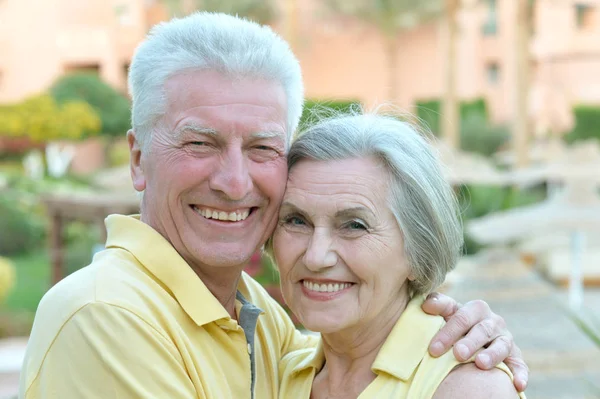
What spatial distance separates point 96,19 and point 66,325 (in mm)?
35868

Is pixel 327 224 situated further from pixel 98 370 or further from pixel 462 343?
pixel 98 370

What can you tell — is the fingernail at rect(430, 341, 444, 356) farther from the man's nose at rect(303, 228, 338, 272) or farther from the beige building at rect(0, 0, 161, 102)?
the beige building at rect(0, 0, 161, 102)

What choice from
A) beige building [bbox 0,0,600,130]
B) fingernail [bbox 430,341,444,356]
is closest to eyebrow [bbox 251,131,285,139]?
fingernail [bbox 430,341,444,356]

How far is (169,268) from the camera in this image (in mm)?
2182

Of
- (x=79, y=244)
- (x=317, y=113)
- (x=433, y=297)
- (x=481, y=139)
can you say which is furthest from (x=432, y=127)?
(x=433, y=297)

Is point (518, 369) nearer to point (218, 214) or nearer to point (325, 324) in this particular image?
point (325, 324)

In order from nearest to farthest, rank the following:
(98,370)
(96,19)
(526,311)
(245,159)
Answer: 1. (98,370)
2. (245,159)
3. (526,311)
4. (96,19)

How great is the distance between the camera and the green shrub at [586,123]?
28297 millimetres

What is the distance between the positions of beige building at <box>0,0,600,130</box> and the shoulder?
1206 inches

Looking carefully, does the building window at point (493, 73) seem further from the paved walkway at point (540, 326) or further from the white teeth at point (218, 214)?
the white teeth at point (218, 214)

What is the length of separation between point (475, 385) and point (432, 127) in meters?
25.2

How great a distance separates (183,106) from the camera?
2.21 metres

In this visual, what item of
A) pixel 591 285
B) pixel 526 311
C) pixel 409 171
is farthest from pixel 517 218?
pixel 409 171

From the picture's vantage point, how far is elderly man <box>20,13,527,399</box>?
2039 mm
